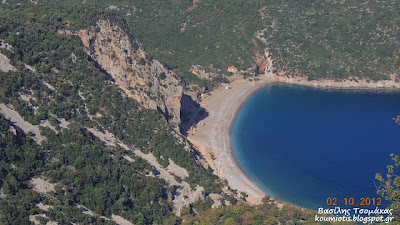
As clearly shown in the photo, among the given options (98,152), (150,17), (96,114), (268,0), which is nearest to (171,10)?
(150,17)

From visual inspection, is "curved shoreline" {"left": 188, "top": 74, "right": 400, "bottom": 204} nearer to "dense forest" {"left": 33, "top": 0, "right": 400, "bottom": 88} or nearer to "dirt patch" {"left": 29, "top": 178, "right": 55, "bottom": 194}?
"dense forest" {"left": 33, "top": 0, "right": 400, "bottom": 88}

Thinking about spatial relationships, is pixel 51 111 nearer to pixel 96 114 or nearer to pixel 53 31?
pixel 96 114

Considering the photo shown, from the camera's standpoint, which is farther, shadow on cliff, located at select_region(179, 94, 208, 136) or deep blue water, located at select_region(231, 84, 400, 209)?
shadow on cliff, located at select_region(179, 94, 208, 136)

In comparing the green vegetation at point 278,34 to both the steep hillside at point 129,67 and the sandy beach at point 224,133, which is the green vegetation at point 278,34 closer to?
the sandy beach at point 224,133
